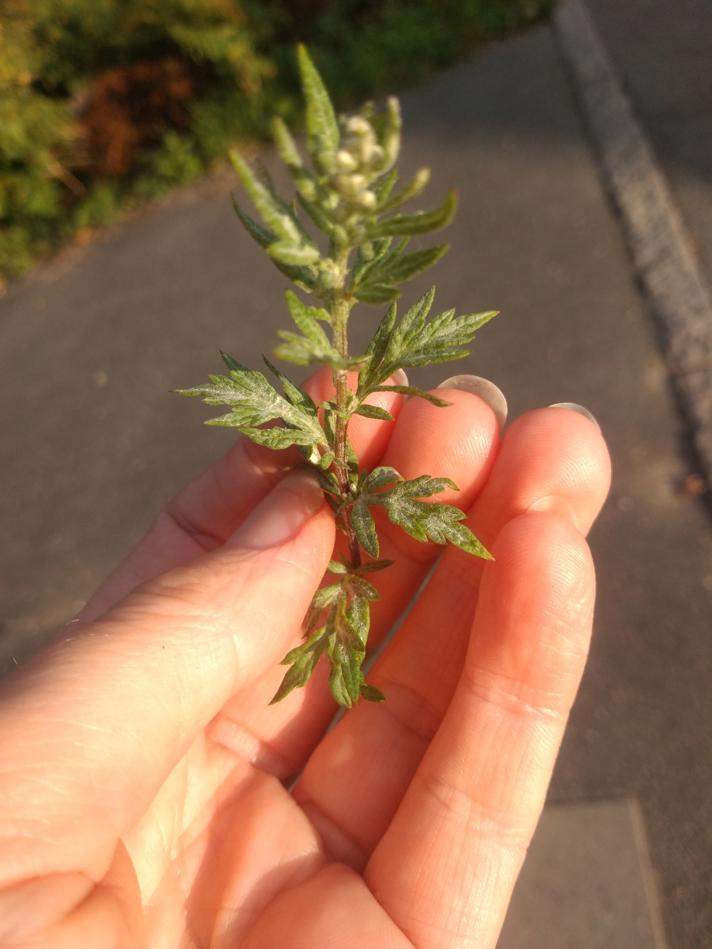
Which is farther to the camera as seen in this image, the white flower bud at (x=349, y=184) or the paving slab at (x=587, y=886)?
the paving slab at (x=587, y=886)

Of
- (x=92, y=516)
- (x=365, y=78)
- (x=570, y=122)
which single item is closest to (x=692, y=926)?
(x=92, y=516)

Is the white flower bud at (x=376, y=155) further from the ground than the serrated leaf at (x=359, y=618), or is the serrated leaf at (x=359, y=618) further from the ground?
the white flower bud at (x=376, y=155)

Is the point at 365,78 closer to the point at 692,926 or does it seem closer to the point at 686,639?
the point at 686,639

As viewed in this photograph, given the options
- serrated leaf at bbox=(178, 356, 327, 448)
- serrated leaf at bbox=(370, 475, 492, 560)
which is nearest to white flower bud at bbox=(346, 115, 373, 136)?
serrated leaf at bbox=(178, 356, 327, 448)

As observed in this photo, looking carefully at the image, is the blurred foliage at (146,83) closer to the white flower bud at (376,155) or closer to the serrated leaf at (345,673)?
the serrated leaf at (345,673)

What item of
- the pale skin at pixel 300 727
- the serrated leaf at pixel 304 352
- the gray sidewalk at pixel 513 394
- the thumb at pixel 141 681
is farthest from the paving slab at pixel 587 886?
the serrated leaf at pixel 304 352

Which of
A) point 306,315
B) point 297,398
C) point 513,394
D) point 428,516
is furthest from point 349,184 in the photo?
point 513,394

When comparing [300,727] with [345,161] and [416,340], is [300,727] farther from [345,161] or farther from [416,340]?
[345,161]
